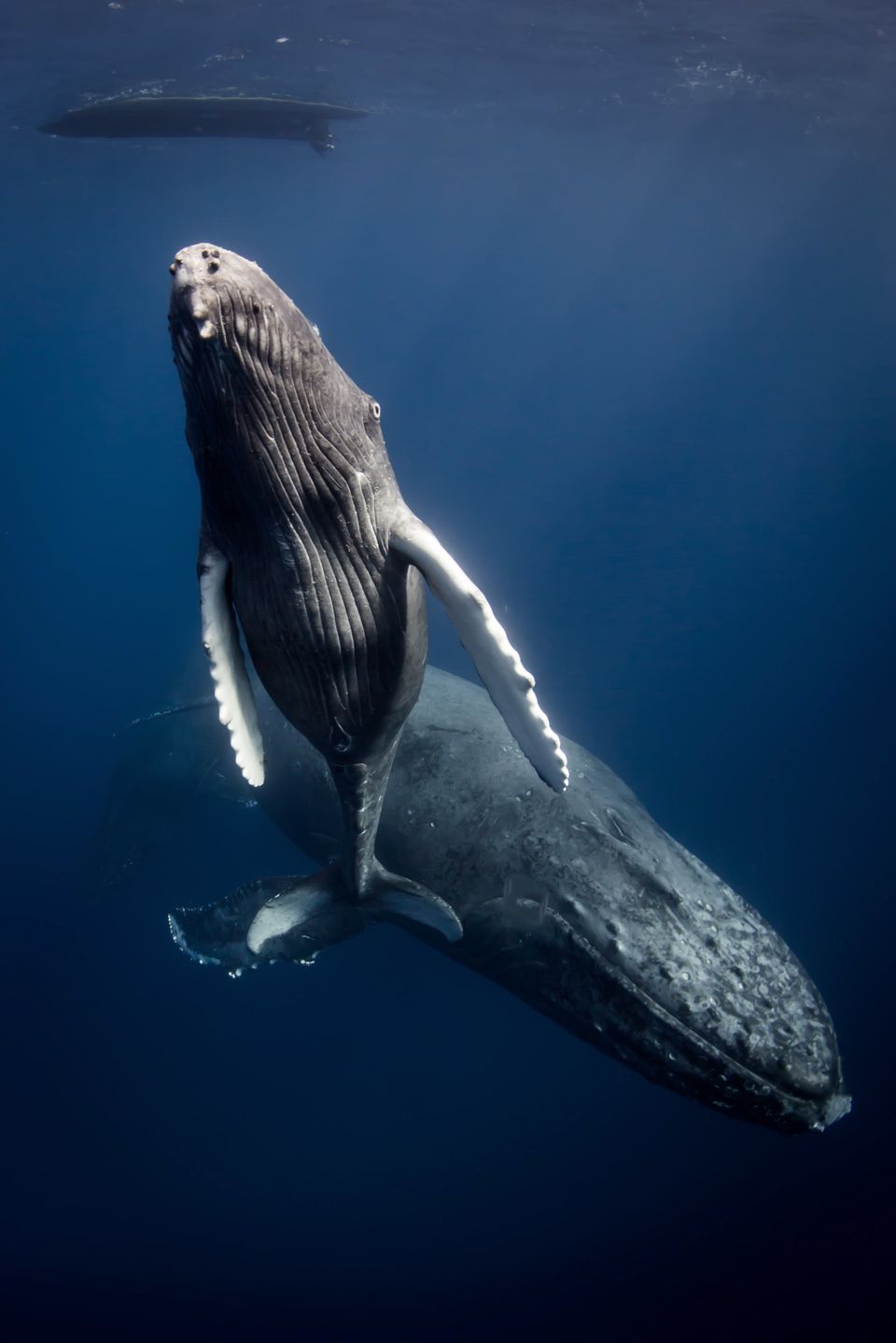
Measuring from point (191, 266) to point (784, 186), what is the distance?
186 ft

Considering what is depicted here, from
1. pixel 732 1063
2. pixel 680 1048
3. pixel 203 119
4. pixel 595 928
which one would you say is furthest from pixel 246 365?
pixel 203 119

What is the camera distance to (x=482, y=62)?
85.7ft

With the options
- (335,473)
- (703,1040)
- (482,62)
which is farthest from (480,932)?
(482,62)

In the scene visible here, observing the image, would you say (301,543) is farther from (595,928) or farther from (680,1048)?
(680,1048)

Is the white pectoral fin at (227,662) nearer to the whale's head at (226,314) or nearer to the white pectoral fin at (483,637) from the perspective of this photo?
the white pectoral fin at (483,637)

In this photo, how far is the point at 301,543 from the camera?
3844 millimetres

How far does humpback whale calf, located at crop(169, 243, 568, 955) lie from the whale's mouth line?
10.8ft

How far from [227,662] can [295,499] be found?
105cm

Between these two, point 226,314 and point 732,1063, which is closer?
point 226,314

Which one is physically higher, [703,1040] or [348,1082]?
[703,1040]

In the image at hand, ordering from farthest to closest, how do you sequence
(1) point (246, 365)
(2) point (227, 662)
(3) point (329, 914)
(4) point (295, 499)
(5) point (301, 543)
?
1. (3) point (329, 914)
2. (2) point (227, 662)
3. (5) point (301, 543)
4. (4) point (295, 499)
5. (1) point (246, 365)

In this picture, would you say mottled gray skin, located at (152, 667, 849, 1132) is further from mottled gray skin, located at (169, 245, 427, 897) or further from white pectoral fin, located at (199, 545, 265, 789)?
mottled gray skin, located at (169, 245, 427, 897)

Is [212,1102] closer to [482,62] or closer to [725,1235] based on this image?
[725,1235]

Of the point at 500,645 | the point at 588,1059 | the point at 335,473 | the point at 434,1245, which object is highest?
the point at 335,473
